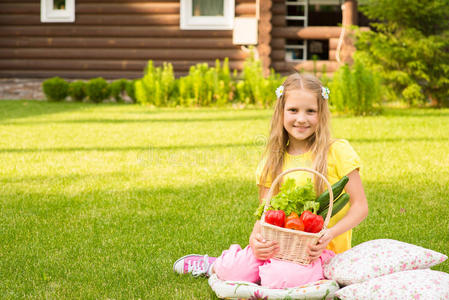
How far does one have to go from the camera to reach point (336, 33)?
13414 mm

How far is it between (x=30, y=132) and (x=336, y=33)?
7.53 meters

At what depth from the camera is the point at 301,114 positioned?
3117 mm

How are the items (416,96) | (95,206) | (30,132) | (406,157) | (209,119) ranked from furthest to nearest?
(416,96), (209,119), (30,132), (406,157), (95,206)

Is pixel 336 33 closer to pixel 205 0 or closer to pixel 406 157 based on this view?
pixel 205 0

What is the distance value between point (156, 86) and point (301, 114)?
9379mm

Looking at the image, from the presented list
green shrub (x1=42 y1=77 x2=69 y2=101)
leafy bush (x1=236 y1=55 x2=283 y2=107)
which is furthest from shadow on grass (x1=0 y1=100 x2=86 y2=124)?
leafy bush (x1=236 y1=55 x2=283 y2=107)

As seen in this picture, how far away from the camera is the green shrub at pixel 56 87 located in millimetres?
13508

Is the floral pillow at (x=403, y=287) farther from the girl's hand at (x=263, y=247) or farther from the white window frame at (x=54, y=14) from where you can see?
the white window frame at (x=54, y=14)

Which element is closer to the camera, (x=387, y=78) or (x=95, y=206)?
(x=95, y=206)

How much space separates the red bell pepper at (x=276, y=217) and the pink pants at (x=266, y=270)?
202mm

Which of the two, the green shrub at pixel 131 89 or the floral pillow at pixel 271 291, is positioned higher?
the green shrub at pixel 131 89

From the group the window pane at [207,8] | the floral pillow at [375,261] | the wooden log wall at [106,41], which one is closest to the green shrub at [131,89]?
the wooden log wall at [106,41]

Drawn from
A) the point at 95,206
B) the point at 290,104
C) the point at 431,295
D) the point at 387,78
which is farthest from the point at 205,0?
the point at 431,295

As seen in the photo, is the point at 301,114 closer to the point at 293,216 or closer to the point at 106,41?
the point at 293,216
